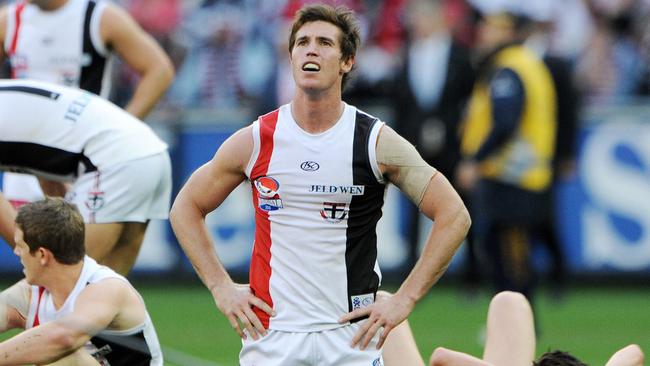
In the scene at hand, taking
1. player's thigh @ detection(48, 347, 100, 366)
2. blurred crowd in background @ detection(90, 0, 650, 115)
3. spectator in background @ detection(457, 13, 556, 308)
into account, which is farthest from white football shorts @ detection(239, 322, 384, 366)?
blurred crowd in background @ detection(90, 0, 650, 115)

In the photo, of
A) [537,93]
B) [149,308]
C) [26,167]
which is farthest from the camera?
[149,308]

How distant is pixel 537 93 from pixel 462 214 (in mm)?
5412

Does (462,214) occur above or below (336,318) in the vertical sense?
above

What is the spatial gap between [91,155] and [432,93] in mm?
6711

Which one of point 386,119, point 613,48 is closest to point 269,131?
point 386,119

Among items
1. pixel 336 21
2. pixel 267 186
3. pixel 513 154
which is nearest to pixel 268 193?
pixel 267 186

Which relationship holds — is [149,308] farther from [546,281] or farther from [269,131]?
[269,131]

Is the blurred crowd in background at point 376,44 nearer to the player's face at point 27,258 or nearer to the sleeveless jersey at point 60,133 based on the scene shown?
the sleeveless jersey at point 60,133

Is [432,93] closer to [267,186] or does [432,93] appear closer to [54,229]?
[267,186]

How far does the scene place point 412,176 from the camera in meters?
6.21

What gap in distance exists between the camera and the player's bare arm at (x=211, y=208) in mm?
6301

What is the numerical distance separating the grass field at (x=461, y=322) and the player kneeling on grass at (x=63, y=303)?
10.1ft

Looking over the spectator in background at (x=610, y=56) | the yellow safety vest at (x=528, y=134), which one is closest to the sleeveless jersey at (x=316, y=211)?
the yellow safety vest at (x=528, y=134)

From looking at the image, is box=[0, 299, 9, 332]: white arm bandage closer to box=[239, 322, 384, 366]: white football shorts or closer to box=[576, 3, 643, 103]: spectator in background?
Answer: box=[239, 322, 384, 366]: white football shorts
